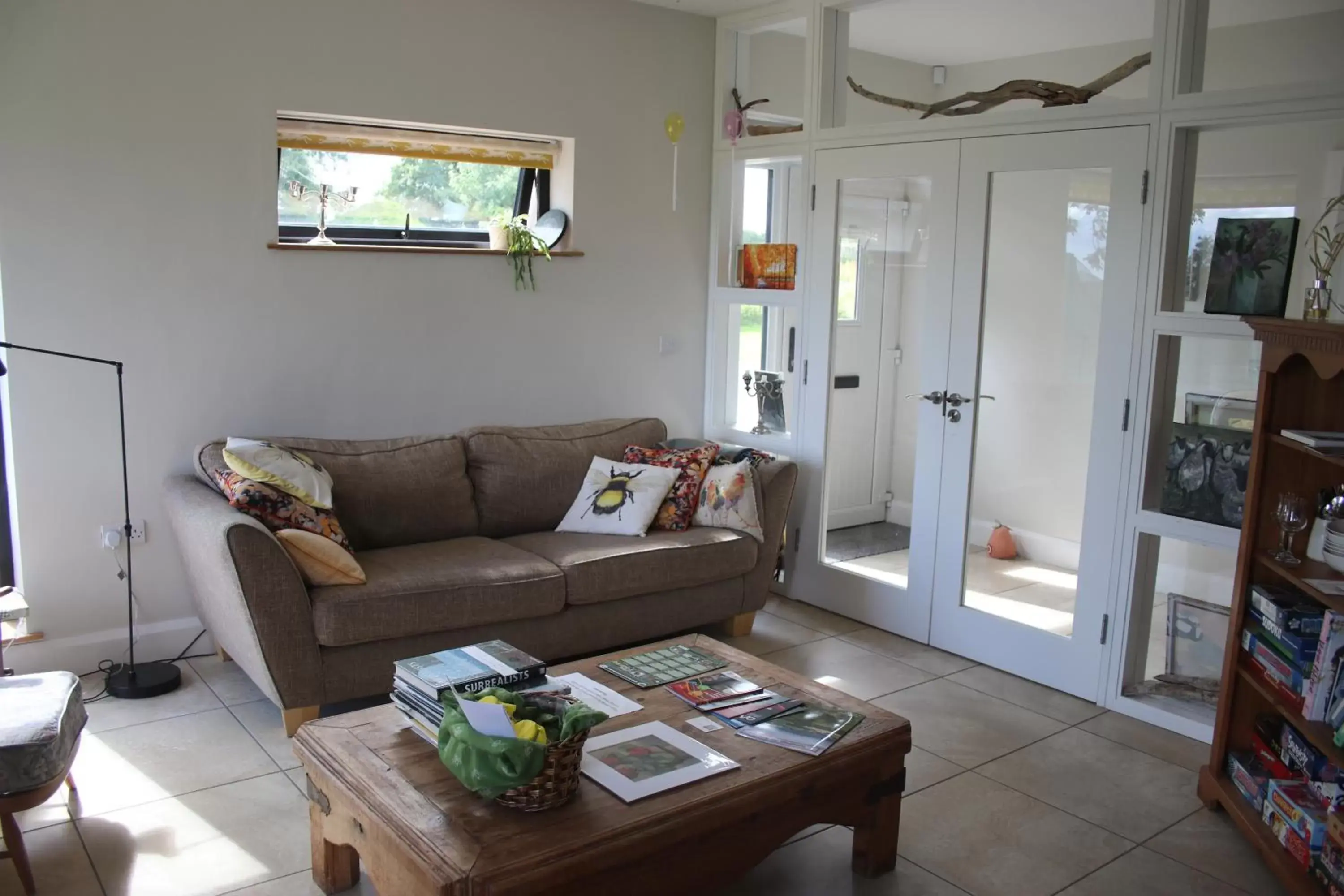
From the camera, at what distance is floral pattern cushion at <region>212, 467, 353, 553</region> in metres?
3.44

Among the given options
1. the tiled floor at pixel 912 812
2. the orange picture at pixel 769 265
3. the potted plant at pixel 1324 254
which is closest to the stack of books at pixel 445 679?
the tiled floor at pixel 912 812

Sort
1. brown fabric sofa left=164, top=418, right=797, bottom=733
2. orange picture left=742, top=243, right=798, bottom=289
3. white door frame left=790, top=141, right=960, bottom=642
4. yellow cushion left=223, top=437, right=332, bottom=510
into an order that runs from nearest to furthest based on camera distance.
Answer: brown fabric sofa left=164, top=418, right=797, bottom=733 → yellow cushion left=223, top=437, right=332, bottom=510 → white door frame left=790, top=141, right=960, bottom=642 → orange picture left=742, top=243, right=798, bottom=289

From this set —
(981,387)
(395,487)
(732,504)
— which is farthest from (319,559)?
(981,387)

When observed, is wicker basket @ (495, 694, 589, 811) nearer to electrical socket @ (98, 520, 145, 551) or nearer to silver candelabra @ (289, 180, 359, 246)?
electrical socket @ (98, 520, 145, 551)

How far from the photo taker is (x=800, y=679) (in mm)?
2998

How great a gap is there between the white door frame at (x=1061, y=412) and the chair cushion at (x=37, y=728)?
118 inches

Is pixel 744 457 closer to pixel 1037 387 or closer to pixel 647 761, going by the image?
pixel 1037 387

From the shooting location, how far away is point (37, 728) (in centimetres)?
252

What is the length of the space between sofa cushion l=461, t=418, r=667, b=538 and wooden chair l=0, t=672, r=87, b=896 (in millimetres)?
1812

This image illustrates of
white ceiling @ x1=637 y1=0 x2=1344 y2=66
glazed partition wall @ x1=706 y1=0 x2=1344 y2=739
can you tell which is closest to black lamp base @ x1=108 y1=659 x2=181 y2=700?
glazed partition wall @ x1=706 y1=0 x2=1344 y2=739

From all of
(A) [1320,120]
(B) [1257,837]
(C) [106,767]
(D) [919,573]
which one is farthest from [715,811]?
(A) [1320,120]

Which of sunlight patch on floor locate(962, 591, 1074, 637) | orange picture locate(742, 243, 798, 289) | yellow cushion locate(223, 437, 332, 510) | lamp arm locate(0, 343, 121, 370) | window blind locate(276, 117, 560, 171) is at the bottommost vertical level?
sunlight patch on floor locate(962, 591, 1074, 637)

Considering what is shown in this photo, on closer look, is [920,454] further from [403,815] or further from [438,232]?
[403,815]

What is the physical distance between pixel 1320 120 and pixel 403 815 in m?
3.11
